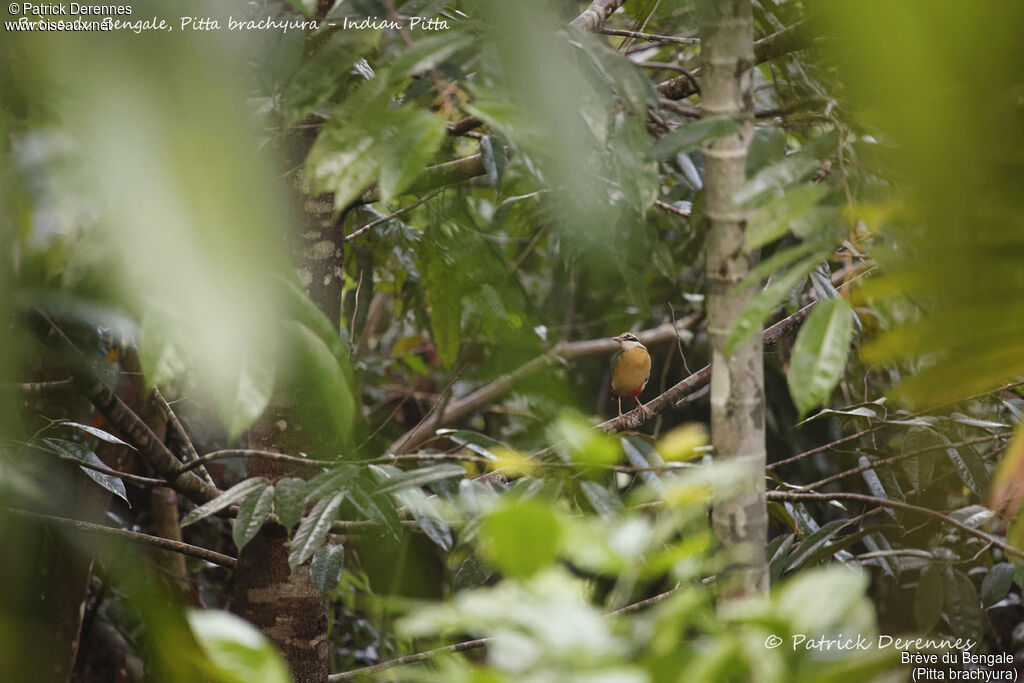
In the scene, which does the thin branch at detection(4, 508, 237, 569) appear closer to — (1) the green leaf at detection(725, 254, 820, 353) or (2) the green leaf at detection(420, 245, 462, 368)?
(2) the green leaf at detection(420, 245, 462, 368)

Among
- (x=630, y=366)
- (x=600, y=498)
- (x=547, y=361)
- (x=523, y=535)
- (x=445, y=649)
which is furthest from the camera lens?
(x=630, y=366)

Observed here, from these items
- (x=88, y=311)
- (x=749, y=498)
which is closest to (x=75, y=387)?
(x=88, y=311)

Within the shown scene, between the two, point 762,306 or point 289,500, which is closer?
point 762,306

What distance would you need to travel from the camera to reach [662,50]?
212cm

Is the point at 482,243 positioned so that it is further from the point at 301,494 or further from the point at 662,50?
the point at 662,50

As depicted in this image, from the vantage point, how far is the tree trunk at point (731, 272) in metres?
0.53

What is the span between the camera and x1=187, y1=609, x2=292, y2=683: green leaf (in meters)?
0.31

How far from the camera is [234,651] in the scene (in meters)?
0.31

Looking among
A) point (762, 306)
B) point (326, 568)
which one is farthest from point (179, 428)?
point (762, 306)

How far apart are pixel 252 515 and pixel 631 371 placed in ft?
4.31

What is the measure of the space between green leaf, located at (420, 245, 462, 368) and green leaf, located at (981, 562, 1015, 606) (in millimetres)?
800

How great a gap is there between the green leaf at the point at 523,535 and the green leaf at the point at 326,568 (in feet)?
2.08

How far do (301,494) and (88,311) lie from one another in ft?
0.88

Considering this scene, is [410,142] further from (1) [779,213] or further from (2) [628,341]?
(2) [628,341]
